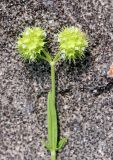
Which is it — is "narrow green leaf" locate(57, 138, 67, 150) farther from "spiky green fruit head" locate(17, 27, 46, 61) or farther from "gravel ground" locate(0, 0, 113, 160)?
"spiky green fruit head" locate(17, 27, 46, 61)

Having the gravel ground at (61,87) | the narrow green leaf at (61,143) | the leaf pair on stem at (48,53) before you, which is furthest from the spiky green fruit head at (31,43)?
the narrow green leaf at (61,143)

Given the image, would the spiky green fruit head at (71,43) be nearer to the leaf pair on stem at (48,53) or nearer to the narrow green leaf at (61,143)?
the leaf pair on stem at (48,53)

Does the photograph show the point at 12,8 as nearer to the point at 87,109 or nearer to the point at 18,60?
the point at 18,60

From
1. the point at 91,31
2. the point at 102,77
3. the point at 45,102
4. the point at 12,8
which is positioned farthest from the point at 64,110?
the point at 12,8

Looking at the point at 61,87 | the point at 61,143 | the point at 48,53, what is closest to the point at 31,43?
the point at 48,53

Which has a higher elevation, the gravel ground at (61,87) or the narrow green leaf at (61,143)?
the gravel ground at (61,87)

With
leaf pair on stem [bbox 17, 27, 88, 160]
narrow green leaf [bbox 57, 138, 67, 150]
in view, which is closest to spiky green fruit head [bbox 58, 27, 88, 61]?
leaf pair on stem [bbox 17, 27, 88, 160]
